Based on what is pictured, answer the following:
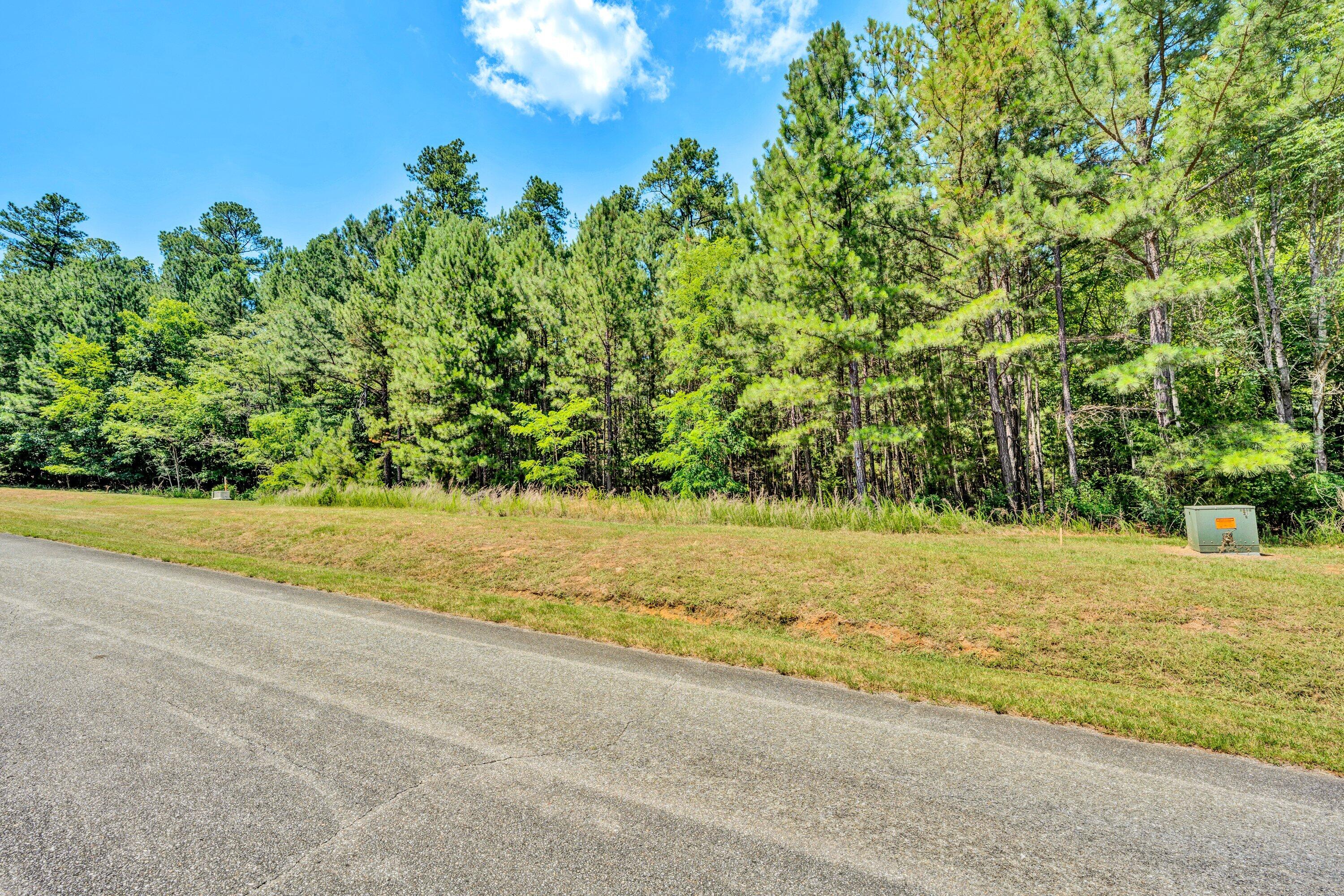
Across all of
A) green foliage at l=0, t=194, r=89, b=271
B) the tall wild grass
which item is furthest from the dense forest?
green foliage at l=0, t=194, r=89, b=271

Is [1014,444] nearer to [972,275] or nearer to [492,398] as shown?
[972,275]

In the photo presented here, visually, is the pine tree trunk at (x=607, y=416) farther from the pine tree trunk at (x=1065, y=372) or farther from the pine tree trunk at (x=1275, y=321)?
the pine tree trunk at (x=1275, y=321)

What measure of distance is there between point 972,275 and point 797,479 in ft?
33.7

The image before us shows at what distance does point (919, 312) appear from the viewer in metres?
17.9

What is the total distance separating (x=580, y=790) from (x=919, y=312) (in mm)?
18856

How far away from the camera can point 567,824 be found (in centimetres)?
264

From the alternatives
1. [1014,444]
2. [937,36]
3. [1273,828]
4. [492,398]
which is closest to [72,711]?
[1273,828]

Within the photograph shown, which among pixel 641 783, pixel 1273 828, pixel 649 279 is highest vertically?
pixel 649 279

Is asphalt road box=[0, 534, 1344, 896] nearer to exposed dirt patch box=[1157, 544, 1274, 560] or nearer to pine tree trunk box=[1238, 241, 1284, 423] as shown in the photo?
exposed dirt patch box=[1157, 544, 1274, 560]

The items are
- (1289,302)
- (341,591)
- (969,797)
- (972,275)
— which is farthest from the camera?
(972,275)

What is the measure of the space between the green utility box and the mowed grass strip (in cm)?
43

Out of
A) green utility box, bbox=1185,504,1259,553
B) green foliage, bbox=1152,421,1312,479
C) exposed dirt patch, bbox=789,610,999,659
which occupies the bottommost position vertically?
exposed dirt patch, bbox=789,610,999,659

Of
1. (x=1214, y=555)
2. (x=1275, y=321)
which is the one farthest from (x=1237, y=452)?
(x=1275, y=321)

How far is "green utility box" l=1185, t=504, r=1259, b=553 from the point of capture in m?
8.20
